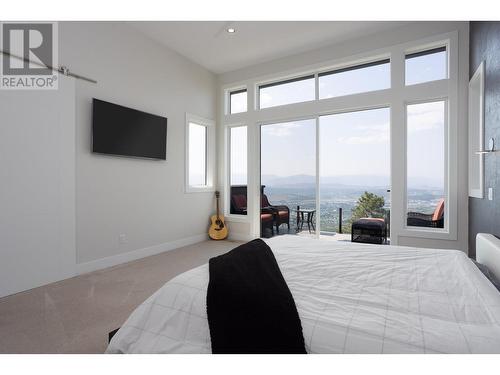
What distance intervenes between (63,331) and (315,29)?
14.1 feet

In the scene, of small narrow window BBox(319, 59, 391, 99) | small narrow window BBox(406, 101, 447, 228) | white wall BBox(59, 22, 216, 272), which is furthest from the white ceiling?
small narrow window BBox(406, 101, 447, 228)

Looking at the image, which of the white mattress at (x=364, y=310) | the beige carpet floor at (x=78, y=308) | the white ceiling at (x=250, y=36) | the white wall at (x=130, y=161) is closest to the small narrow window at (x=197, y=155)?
the white wall at (x=130, y=161)

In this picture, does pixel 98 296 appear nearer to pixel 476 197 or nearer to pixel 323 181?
pixel 323 181

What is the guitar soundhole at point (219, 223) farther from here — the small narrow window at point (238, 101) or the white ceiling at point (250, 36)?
the white ceiling at point (250, 36)

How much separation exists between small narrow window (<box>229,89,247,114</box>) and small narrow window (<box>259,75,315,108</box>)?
1.11 feet

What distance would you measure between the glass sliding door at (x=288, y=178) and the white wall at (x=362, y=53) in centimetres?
19

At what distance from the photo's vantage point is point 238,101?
17.0 ft

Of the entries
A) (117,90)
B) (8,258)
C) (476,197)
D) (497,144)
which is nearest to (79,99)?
(117,90)

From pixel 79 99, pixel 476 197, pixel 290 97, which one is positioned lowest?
pixel 476 197

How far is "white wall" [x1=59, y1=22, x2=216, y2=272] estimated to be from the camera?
10.2 ft

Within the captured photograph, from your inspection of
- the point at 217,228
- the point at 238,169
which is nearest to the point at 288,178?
the point at 238,169

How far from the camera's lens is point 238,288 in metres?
1.16

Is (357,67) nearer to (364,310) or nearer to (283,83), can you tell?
(283,83)

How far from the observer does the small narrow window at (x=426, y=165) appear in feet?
11.5
